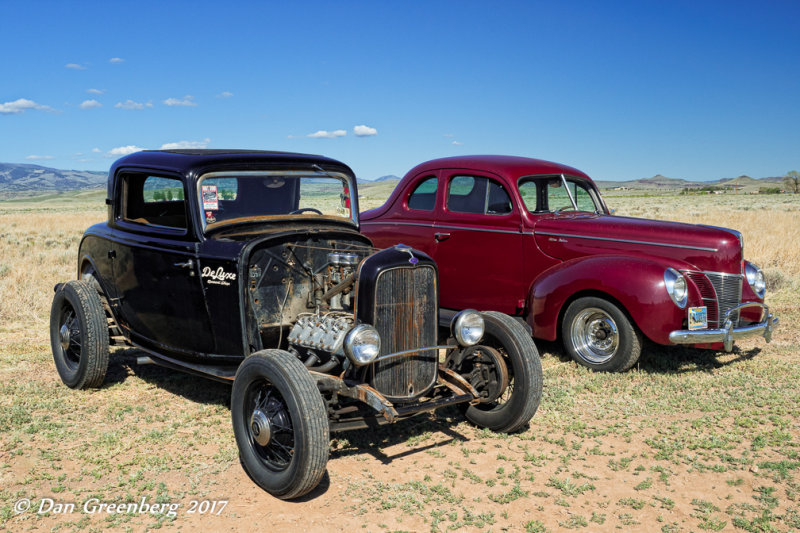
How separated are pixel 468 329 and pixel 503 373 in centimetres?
45

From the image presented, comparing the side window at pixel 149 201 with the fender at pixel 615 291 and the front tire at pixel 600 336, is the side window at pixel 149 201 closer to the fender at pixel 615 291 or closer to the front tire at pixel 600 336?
the fender at pixel 615 291

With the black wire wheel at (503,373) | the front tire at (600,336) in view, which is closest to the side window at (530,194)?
the front tire at (600,336)

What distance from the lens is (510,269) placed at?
7.23 meters

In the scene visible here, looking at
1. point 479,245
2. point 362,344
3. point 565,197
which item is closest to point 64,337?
point 362,344

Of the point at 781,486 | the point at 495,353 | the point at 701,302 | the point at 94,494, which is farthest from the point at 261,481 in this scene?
the point at 701,302

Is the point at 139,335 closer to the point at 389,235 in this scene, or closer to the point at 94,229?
the point at 94,229

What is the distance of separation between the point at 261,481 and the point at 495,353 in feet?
6.08

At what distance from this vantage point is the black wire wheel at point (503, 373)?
182 inches

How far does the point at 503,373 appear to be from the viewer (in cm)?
468

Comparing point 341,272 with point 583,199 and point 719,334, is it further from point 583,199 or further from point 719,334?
point 583,199

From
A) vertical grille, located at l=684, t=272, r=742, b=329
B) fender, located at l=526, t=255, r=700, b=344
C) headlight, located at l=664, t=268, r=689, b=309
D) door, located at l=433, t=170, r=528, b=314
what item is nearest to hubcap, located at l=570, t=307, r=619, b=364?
fender, located at l=526, t=255, r=700, b=344

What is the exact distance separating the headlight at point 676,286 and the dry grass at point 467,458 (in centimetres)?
79

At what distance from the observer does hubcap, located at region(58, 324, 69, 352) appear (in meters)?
6.07

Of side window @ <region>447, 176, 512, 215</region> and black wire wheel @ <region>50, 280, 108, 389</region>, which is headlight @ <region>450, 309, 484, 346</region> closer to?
side window @ <region>447, 176, 512, 215</region>
